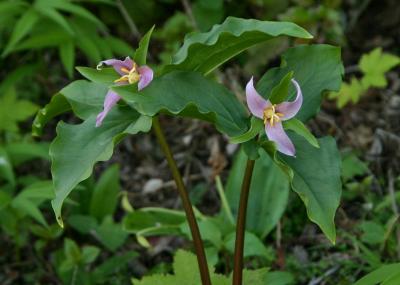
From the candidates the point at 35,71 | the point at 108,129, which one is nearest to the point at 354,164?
the point at 108,129

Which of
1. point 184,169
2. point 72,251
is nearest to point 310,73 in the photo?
point 72,251

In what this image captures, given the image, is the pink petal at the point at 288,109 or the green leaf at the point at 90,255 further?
the green leaf at the point at 90,255

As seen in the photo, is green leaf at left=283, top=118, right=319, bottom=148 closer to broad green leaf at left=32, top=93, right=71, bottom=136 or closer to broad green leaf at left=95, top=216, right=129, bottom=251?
broad green leaf at left=32, top=93, right=71, bottom=136

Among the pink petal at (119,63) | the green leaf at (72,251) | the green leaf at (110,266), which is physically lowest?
the green leaf at (110,266)

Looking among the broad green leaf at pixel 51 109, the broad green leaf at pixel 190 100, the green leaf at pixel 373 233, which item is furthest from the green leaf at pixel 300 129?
the green leaf at pixel 373 233

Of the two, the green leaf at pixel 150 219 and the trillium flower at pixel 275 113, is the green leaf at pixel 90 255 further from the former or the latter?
the trillium flower at pixel 275 113
